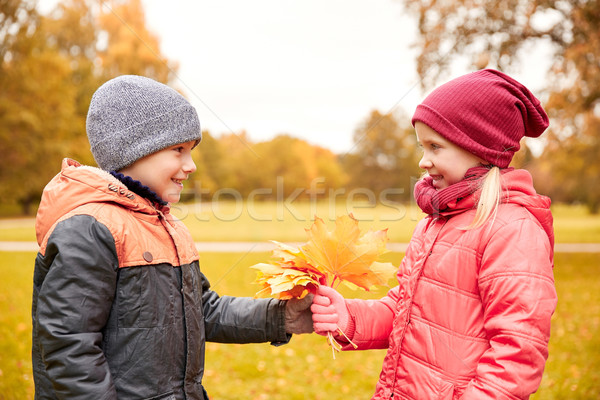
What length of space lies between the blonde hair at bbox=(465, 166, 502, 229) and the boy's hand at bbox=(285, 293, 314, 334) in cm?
86

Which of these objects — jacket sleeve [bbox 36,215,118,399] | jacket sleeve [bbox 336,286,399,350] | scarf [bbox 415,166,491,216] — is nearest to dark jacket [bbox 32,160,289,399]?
jacket sleeve [bbox 36,215,118,399]

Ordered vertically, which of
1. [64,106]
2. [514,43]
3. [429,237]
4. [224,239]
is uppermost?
[514,43]

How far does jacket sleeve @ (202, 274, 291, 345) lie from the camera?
2107 mm

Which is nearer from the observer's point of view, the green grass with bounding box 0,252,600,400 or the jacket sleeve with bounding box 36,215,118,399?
the jacket sleeve with bounding box 36,215,118,399

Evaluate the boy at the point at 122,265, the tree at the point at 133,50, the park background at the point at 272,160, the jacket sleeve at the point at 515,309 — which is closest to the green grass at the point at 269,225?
the park background at the point at 272,160

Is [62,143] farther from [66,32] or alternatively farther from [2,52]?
[66,32]

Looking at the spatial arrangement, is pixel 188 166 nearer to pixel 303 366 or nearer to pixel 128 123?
pixel 128 123

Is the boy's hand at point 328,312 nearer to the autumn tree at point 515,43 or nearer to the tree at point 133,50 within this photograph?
the autumn tree at point 515,43

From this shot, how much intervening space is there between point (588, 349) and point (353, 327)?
5261 mm

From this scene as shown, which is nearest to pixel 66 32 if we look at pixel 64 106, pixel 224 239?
pixel 64 106

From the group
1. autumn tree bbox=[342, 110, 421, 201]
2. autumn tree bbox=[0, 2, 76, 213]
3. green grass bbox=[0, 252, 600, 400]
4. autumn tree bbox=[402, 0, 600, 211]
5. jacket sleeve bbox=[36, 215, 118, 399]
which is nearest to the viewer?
jacket sleeve bbox=[36, 215, 118, 399]

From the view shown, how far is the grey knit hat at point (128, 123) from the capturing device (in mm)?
1744

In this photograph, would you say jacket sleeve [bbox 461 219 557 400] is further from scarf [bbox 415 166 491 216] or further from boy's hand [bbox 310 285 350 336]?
boy's hand [bbox 310 285 350 336]

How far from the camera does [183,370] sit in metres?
1.71
